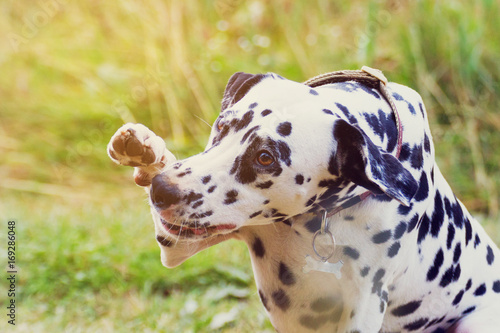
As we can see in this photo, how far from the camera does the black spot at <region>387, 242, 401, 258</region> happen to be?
177 cm

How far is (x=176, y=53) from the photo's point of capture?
4.67 meters

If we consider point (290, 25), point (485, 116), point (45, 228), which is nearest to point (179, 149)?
point (45, 228)

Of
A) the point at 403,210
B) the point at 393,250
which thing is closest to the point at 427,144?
the point at 403,210

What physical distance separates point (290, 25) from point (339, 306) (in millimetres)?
3450

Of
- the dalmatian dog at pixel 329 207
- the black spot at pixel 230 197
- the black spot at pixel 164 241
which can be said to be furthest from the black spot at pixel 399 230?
the black spot at pixel 164 241

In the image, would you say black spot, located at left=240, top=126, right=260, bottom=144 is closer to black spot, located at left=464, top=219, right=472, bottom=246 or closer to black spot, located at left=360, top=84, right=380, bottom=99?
black spot, located at left=360, top=84, right=380, bottom=99

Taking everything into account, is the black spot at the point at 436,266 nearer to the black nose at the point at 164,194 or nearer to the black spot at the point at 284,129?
the black spot at the point at 284,129

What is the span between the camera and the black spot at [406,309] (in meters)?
1.95

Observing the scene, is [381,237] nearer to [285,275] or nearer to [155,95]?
[285,275]

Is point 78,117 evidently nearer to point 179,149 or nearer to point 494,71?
point 179,149

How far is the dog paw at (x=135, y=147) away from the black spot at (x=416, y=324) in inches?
36.8

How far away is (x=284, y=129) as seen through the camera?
63.7 inches

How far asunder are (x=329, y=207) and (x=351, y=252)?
0.15 m

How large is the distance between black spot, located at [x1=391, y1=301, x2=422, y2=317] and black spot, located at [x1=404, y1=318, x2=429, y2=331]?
0.05 metres
